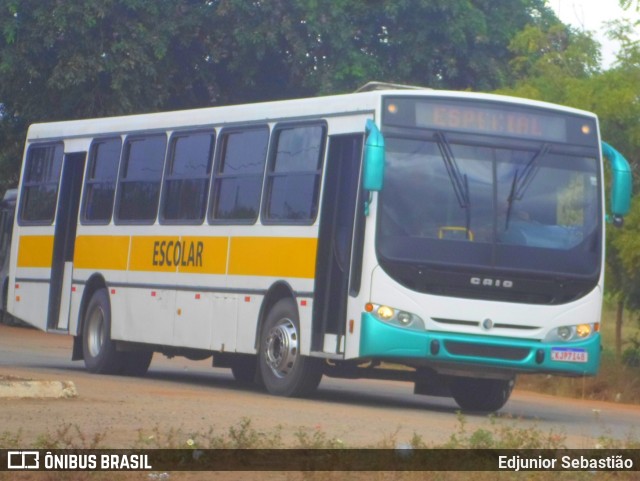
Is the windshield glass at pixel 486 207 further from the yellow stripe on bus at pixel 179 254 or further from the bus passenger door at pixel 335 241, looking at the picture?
the yellow stripe on bus at pixel 179 254

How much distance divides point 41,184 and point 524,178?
845cm

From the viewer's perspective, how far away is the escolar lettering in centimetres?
1770

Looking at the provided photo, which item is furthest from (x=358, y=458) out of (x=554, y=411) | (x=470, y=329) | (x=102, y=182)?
(x=102, y=182)

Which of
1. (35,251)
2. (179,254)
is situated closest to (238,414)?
(179,254)

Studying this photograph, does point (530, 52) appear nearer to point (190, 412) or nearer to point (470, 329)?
point (470, 329)

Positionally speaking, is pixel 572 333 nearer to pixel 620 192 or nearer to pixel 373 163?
pixel 620 192

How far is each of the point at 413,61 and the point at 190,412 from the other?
2156cm

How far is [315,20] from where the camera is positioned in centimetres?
3191

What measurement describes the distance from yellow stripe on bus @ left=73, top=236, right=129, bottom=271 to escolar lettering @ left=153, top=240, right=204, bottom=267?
2.58 ft

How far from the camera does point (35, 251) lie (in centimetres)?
2097

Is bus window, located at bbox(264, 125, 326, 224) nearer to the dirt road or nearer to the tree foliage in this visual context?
the dirt road

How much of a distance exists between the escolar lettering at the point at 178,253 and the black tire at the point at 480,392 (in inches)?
128

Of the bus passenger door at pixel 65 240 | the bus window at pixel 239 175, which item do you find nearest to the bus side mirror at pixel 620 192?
the bus window at pixel 239 175

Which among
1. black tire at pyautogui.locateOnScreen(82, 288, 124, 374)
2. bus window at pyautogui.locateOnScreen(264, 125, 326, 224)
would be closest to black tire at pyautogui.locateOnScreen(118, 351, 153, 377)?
black tire at pyautogui.locateOnScreen(82, 288, 124, 374)
